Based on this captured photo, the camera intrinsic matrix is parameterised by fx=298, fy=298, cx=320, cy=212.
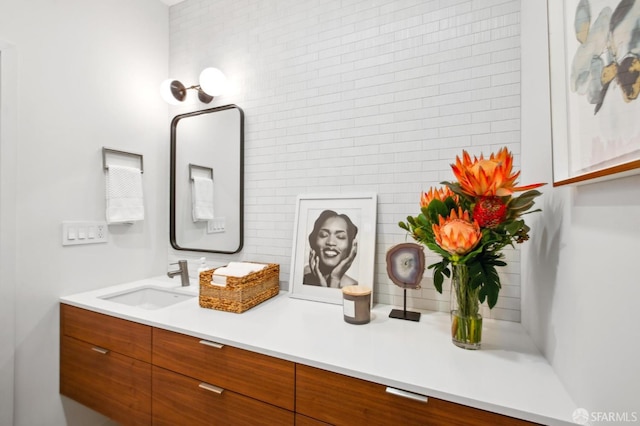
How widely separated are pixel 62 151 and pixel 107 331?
99 cm

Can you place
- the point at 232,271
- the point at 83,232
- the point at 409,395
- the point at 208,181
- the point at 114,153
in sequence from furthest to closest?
the point at 208,181 → the point at 114,153 → the point at 83,232 → the point at 232,271 → the point at 409,395

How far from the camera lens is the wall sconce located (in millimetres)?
1881

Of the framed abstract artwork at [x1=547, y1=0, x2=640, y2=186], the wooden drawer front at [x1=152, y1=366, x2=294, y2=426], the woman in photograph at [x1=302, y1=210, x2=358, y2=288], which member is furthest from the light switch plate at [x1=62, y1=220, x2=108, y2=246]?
the framed abstract artwork at [x1=547, y1=0, x2=640, y2=186]

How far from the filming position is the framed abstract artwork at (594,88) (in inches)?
19.4

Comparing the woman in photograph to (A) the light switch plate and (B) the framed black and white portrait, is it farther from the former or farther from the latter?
(A) the light switch plate

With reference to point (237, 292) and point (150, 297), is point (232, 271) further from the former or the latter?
point (150, 297)

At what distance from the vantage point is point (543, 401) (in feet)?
2.42

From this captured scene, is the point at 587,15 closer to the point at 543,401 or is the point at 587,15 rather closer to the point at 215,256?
the point at 543,401

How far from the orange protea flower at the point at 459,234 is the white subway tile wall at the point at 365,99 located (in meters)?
0.50

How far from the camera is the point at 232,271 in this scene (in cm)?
154

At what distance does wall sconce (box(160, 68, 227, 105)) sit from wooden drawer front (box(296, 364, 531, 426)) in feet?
5.60

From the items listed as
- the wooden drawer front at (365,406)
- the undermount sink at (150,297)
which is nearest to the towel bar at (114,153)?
the undermount sink at (150,297)

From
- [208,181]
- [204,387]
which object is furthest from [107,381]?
[208,181]

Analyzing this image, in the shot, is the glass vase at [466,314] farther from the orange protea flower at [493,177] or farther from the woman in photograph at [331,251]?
the woman in photograph at [331,251]
